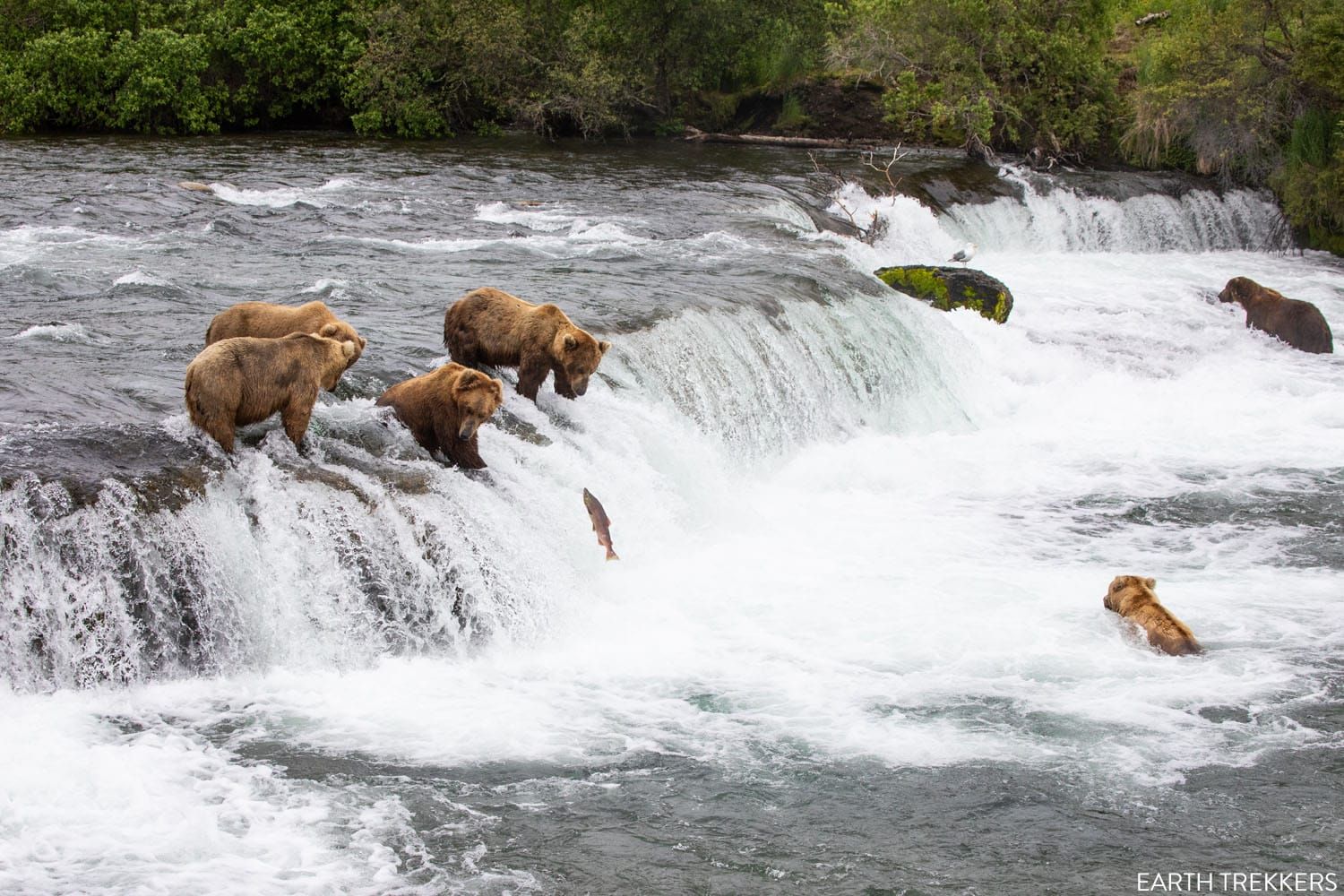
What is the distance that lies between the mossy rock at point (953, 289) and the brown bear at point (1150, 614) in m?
7.87

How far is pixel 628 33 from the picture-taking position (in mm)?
27578

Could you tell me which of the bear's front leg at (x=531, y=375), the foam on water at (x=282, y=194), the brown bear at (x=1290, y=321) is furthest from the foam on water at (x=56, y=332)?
the brown bear at (x=1290, y=321)

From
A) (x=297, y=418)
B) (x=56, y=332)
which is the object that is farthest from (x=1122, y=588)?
(x=56, y=332)

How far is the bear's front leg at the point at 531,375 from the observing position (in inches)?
367

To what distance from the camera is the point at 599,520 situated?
28.3 ft

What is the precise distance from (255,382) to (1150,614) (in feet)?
17.1

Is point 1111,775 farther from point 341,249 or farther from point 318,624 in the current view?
point 341,249

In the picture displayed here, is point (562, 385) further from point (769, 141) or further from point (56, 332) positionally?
point (769, 141)

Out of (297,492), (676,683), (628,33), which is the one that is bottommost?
(676,683)

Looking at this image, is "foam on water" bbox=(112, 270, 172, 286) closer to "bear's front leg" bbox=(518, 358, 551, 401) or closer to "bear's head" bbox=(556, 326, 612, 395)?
"bear's front leg" bbox=(518, 358, 551, 401)

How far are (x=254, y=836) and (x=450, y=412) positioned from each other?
3183mm

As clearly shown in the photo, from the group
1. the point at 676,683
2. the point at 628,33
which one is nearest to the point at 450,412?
the point at 676,683

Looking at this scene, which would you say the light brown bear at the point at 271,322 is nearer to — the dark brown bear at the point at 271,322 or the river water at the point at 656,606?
the dark brown bear at the point at 271,322

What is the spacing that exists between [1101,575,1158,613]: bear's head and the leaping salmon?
10.0 feet
